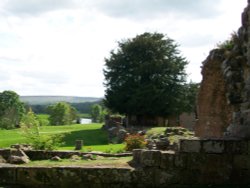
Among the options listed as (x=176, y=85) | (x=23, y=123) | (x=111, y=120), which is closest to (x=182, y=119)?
(x=176, y=85)

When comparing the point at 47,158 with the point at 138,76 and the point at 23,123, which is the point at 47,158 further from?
the point at 138,76

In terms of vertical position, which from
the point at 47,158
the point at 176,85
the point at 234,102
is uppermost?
the point at 176,85

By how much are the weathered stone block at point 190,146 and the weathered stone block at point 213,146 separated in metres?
0.11

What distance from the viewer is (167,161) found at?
24.8 ft

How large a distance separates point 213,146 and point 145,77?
4203cm

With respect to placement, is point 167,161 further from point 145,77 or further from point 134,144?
point 145,77

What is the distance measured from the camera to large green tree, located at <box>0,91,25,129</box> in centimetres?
6650

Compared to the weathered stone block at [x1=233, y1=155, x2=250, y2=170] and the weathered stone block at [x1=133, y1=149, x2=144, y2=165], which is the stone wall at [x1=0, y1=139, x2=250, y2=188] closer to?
the weathered stone block at [x1=233, y1=155, x2=250, y2=170]

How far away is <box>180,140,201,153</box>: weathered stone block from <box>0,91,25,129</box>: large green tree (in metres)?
59.2

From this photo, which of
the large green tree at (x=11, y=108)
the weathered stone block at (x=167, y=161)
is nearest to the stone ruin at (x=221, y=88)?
the weathered stone block at (x=167, y=161)

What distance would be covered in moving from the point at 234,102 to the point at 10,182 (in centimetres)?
887

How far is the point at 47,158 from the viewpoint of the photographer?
40.4 feet

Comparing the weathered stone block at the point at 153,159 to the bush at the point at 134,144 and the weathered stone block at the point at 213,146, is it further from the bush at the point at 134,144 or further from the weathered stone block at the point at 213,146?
the bush at the point at 134,144

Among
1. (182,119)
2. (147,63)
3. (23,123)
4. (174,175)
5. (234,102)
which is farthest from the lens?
(182,119)
